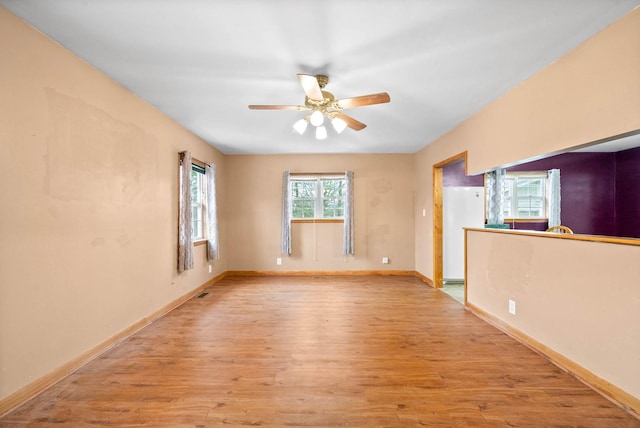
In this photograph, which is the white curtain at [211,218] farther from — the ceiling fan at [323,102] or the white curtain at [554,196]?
the white curtain at [554,196]

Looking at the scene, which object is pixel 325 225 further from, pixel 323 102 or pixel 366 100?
pixel 366 100

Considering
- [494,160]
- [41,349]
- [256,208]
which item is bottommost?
[41,349]

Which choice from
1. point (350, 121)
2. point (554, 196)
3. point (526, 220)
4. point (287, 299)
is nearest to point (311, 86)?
point (350, 121)

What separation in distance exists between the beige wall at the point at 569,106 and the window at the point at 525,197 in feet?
9.16

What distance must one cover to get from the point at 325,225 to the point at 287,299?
1.99 m

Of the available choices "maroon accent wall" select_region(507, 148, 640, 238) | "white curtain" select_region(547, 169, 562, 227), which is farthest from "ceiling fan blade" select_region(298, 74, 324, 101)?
"white curtain" select_region(547, 169, 562, 227)

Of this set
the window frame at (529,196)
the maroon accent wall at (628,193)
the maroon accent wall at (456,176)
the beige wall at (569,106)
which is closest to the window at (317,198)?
the maroon accent wall at (456,176)

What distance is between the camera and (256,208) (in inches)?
213

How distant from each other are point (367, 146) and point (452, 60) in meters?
2.71

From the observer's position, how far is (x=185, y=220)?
11.9ft

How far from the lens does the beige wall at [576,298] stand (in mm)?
1671

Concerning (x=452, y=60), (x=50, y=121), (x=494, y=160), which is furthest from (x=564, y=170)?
(x=50, y=121)

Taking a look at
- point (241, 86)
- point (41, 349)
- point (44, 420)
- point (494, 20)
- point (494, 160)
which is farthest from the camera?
point (494, 160)

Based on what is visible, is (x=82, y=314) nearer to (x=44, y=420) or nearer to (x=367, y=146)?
(x=44, y=420)
